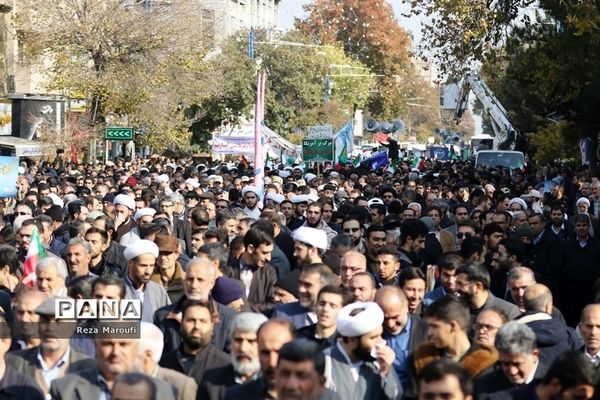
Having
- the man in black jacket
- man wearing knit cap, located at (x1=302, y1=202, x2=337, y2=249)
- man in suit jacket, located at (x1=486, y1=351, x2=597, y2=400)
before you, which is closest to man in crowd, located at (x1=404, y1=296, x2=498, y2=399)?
man in suit jacket, located at (x1=486, y1=351, x2=597, y2=400)

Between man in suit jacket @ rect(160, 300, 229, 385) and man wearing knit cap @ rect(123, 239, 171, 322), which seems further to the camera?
man wearing knit cap @ rect(123, 239, 171, 322)

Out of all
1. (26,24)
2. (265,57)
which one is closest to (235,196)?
(26,24)

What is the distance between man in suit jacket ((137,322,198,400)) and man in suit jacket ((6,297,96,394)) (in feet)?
1.24

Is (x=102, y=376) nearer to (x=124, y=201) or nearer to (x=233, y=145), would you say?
(x=124, y=201)

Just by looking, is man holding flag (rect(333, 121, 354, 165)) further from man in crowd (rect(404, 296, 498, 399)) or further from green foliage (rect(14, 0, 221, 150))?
man in crowd (rect(404, 296, 498, 399))

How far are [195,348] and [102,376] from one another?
1.09 meters

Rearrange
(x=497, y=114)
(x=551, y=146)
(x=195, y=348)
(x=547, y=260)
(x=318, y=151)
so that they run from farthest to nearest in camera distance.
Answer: (x=551, y=146) < (x=497, y=114) < (x=318, y=151) < (x=547, y=260) < (x=195, y=348)

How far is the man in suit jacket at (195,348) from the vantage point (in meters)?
8.34

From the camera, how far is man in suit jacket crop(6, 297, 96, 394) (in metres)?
8.04

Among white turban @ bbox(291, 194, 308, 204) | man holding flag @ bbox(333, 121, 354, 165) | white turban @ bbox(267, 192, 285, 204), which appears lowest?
man holding flag @ bbox(333, 121, 354, 165)

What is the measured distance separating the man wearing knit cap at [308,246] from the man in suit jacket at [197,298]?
2.17 metres

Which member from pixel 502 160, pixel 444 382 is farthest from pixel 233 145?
pixel 444 382

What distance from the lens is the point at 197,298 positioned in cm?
967

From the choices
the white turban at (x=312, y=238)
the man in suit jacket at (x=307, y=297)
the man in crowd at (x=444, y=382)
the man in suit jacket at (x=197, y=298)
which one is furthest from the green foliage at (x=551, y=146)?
the man in crowd at (x=444, y=382)
